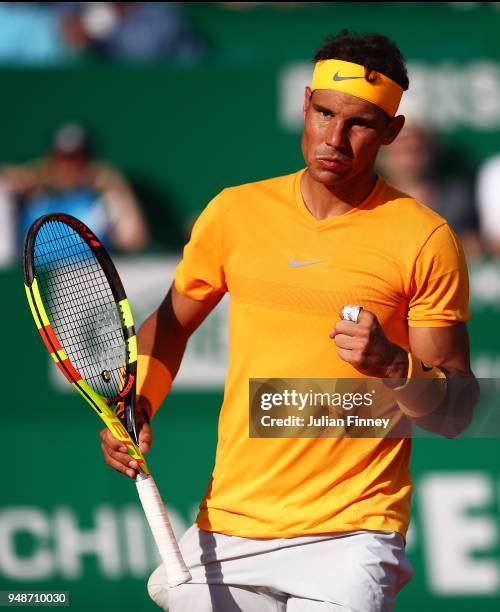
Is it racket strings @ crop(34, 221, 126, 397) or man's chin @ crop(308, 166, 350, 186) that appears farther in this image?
racket strings @ crop(34, 221, 126, 397)

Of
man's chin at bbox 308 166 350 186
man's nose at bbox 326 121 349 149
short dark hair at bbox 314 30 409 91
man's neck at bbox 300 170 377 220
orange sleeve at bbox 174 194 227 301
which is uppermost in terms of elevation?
short dark hair at bbox 314 30 409 91

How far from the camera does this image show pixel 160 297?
5930 millimetres

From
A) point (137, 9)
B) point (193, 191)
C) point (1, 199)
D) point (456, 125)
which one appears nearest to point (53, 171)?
point (1, 199)

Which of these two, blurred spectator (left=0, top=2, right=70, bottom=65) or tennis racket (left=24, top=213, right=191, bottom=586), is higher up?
blurred spectator (left=0, top=2, right=70, bottom=65)

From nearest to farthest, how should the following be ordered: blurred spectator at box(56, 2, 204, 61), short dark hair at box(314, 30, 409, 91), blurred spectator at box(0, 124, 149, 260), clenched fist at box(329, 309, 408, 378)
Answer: clenched fist at box(329, 309, 408, 378)
short dark hair at box(314, 30, 409, 91)
blurred spectator at box(0, 124, 149, 260)
blurred spectator at box(56, 2, 204, 61)

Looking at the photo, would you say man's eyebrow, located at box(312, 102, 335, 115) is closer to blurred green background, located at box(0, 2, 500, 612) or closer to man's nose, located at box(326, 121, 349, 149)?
man's nose, located at box(326, 121, 349, 149)

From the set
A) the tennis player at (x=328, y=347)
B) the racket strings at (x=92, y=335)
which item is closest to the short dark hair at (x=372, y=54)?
the tennis player at (x=328, y=347)

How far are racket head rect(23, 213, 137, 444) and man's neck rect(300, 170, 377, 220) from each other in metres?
0.68

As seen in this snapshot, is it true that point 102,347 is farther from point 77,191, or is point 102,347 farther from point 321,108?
point 77,191

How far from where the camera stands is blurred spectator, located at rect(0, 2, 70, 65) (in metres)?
6.61

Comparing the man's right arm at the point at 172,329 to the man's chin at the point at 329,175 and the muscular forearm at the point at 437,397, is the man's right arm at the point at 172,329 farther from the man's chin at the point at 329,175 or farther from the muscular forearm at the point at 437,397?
the muscular forearm at the point at 437,397

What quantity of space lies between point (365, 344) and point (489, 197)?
3.46m

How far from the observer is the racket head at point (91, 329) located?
343cm

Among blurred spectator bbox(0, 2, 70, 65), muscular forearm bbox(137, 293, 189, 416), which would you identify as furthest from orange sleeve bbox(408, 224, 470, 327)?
blurred spectator bbox(0, 2, 70, 65)
